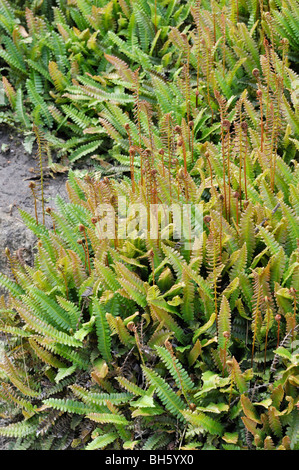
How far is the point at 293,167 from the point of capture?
441 centimetres

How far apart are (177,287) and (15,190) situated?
210 cm

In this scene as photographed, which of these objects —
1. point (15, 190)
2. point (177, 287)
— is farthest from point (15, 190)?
point (177, 287)

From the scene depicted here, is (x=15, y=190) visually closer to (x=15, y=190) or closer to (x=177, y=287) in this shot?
(x=15, y=190)

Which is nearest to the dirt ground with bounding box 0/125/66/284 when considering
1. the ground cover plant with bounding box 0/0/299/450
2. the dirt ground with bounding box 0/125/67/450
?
the dirt ground with bounding box 0/125/67/450

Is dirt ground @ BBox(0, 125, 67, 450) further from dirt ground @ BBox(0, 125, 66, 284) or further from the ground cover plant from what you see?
the ground cover plant

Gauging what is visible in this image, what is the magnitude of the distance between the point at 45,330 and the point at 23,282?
570mm

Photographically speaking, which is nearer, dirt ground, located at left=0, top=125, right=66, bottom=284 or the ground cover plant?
the ground cover plant

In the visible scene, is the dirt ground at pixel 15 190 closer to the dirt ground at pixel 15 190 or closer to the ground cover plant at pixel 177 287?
the dirt ground at pixel 15 190

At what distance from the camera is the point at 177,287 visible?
3508mm

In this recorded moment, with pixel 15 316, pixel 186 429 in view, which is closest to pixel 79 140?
pixel 15 316

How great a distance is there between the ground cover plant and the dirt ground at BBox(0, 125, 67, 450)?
26 centimetres

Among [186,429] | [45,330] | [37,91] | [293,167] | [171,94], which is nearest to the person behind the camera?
[186,429]

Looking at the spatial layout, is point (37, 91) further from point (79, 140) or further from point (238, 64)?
point (238, 64)

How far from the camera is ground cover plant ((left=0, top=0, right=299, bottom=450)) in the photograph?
3.26 metres
